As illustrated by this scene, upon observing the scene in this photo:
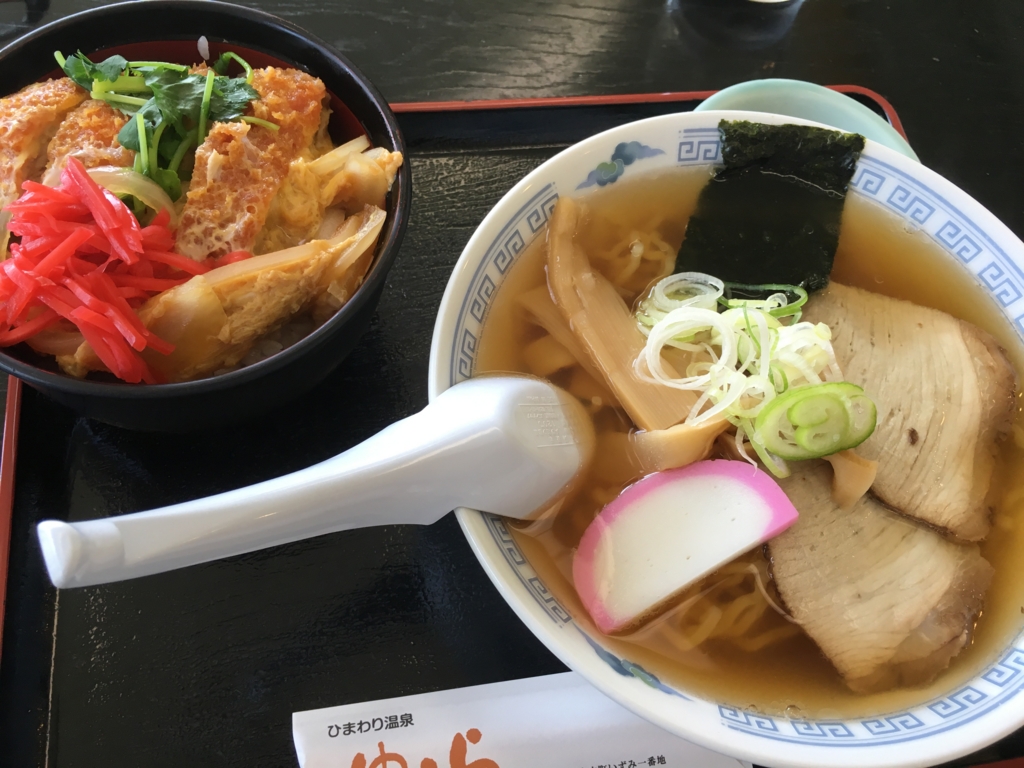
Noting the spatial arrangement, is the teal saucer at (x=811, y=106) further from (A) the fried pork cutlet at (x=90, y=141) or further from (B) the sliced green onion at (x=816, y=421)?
(A) the fried pork cutlet at (x=90, y=141)

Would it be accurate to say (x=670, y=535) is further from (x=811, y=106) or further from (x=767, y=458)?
(x=811, y=106)

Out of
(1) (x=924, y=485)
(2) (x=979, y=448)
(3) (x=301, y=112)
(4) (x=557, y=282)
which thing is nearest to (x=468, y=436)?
(4) (x=557, y=282)

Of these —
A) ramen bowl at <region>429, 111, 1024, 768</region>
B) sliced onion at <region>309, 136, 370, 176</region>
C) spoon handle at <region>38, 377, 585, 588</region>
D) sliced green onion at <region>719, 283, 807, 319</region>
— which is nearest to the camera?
spoon handle at <region>38, 377, 585, 588</region>

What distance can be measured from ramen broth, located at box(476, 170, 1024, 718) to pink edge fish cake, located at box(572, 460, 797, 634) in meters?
0.03

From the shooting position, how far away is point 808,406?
38.7 inches

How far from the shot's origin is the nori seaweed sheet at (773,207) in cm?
120

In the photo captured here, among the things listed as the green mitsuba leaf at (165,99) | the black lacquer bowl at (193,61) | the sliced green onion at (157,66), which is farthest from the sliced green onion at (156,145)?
the black lacquer bowl at (193,61)

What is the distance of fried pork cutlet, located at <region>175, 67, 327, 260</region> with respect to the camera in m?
0.92

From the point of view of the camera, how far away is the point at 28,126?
94cm

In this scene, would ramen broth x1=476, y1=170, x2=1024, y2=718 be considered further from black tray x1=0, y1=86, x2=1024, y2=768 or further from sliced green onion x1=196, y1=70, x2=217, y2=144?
sliced green onion x1=196, y1=70, x2=217, y2=144

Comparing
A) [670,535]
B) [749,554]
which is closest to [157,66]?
[670,535]

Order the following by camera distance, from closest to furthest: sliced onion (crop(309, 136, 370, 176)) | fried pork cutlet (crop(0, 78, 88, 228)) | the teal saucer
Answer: fried pork cutlet (crop(0, 78, 88, 228)) < sliced onion (crop(309, 136, 370, 176)) < the teal saucer

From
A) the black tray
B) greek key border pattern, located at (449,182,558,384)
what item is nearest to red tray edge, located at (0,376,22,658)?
the black tray

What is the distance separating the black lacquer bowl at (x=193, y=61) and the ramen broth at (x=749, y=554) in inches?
9.5
